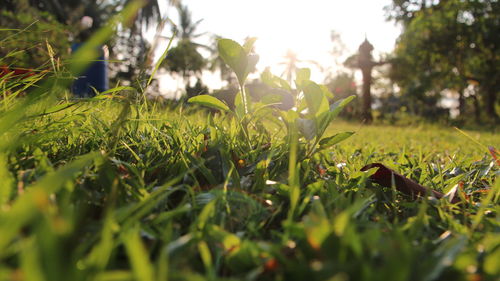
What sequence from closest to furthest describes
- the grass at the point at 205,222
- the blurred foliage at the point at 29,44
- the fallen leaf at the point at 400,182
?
1. the grass at the point at 205,222
2. the fallen leaf at the point at 400,182
3. the blurred foliage at the point at 29,44

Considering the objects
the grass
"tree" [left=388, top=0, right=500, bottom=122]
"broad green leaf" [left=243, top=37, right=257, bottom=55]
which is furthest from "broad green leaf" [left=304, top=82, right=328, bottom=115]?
"tree" [left=388, top=0, right=500, bottom=122]

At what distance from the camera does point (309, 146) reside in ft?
3.97

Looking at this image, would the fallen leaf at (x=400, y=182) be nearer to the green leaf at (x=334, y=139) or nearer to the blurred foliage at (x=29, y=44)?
the green leaf at (x=334, y=139)

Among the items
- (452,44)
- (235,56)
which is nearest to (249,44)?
(235,56)

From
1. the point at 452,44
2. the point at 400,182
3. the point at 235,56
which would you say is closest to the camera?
the point at 400,182

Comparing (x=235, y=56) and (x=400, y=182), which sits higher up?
(x=235, y=56)

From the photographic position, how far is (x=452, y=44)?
56.7 ft

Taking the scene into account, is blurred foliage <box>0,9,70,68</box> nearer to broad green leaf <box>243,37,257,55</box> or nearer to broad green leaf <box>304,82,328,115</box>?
broad green leaf <box>243,37,257,55</box>

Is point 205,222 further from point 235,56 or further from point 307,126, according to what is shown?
point 235,56

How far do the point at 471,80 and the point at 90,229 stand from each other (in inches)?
815

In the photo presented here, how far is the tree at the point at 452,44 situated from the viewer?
54.3 feet

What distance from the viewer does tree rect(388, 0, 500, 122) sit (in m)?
16.6

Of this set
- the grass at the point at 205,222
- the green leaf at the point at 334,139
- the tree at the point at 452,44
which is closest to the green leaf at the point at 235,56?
the grass at the point at 205,222

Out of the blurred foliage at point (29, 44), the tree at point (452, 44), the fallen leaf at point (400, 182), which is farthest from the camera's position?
the tree at point (452, 44)
